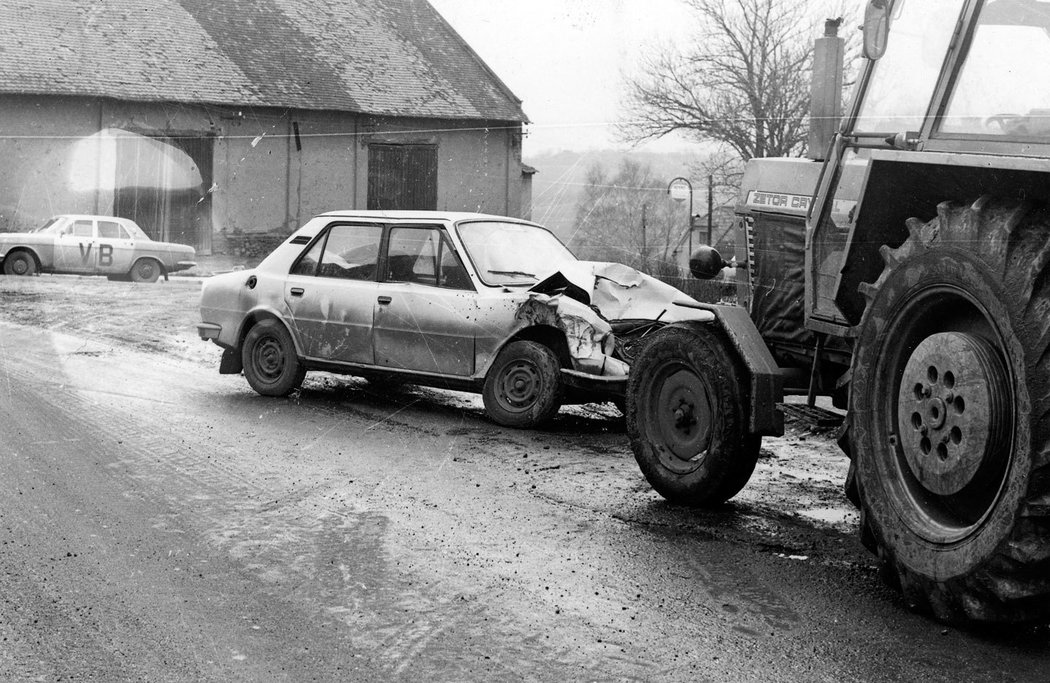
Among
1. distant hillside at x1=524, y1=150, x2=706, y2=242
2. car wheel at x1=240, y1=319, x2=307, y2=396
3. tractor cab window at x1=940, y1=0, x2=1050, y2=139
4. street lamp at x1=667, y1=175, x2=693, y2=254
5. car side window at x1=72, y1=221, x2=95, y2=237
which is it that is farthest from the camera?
distant hillside at x1=524, y1=150, x2=706, y2=242

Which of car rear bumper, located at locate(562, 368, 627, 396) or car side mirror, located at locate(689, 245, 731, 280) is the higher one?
car side mirror, located at locate(689, 245, 731, 280)

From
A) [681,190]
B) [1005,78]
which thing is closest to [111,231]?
[681,190]

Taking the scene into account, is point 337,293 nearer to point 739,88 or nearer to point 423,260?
point 423,260

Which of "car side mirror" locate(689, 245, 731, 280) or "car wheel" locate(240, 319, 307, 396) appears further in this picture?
"car wheel" locate(240, 319, 307, 396)

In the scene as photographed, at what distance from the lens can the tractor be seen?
4.29 metres

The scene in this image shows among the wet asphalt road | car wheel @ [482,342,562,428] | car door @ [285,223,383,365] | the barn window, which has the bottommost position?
the wet asphalt road

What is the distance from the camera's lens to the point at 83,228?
28141 millimetres

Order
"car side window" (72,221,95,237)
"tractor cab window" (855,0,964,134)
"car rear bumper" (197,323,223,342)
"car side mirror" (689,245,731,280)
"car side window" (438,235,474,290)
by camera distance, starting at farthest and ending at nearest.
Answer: "car side window" (72,221,95,237) < "car rear bumper" (197,323,223,342) < "car side window" (438,235,474,290) < "car side mirror" (689,245,731,280) < "tractor cab window" (855,0,964,134)

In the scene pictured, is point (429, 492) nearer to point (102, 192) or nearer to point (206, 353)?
point (206, 353)

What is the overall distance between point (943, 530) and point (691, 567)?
1.22 meters

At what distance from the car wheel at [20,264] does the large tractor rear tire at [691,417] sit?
24.1 m

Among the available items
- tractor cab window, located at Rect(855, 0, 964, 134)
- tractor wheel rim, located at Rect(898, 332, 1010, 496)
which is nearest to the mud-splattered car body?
tractor cab window, located at Rect(855, 0, 964, 134)

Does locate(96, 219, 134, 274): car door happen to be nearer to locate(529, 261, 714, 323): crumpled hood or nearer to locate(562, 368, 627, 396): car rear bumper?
locate(529, 261, 714, 323): crumpled hood

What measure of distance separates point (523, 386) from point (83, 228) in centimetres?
2133
